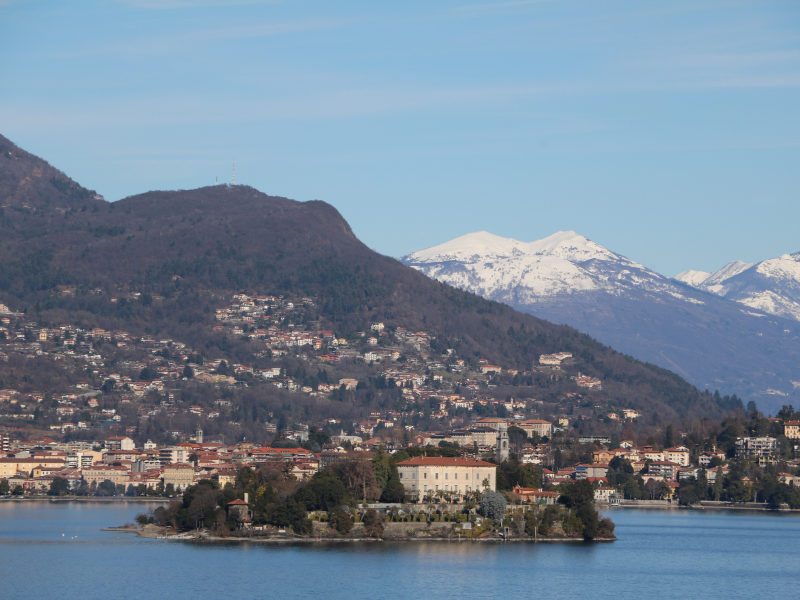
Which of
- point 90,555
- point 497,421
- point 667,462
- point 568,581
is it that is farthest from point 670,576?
point 497,421

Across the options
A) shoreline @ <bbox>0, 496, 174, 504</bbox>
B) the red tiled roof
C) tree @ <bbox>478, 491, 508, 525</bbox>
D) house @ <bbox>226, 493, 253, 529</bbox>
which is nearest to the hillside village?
shoreline @ <bbox>0, 496, 174, 504</bbox>

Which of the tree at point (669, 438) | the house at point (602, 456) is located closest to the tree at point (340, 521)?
the house at point (602, 456)

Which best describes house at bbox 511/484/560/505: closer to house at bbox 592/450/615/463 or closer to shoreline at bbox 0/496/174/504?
shoreline at bbox 0/496/174/504

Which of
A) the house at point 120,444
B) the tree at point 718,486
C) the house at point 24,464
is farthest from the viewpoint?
the house at point 120,444

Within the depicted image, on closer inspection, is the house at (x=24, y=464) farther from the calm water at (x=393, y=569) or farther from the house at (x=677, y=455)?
the house at (x=677, y=455)

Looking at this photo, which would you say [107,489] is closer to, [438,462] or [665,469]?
[665,469]

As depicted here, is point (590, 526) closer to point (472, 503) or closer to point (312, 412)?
point (472, 503)
